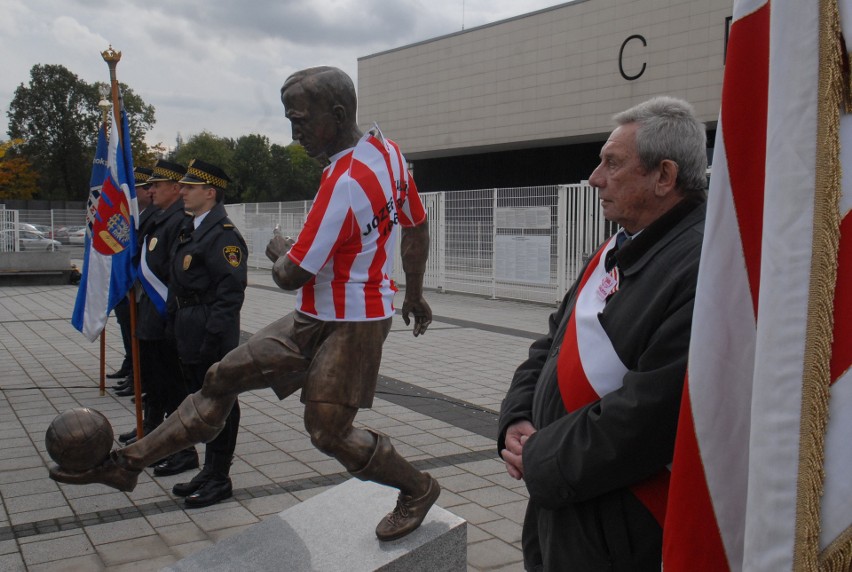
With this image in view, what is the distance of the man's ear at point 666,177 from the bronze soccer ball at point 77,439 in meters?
2.20

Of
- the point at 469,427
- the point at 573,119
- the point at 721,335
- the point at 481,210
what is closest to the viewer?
A: the point at 721,335

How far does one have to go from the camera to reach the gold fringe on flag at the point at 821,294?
1.12 m

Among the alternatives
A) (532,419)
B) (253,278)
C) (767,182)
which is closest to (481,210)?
(253,278)

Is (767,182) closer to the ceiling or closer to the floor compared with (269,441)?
closer to the ceiling

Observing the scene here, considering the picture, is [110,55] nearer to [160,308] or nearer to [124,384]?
[160,308]

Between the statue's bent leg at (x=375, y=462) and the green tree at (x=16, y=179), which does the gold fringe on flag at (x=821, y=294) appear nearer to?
the statue's bent leg at (x=375, y=462)

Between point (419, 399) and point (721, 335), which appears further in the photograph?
point (419, 399)

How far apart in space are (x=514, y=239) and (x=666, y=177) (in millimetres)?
13530

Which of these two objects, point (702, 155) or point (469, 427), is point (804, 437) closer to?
point (702, 155)

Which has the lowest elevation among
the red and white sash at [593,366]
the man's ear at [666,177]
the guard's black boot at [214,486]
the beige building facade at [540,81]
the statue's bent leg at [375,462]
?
the guard's black boot at [214,486]

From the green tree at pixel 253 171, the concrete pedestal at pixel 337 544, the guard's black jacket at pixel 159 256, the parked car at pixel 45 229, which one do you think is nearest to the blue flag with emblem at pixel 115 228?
the guard's black jacket at pixel 159 256

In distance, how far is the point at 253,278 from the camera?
2205 centimetres

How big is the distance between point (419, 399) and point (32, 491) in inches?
135

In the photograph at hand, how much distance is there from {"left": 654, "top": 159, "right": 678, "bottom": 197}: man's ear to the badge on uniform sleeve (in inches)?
123
